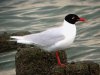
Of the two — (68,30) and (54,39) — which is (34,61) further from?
(68,30)

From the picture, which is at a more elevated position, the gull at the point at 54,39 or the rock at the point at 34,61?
the gull at the point at 54,39

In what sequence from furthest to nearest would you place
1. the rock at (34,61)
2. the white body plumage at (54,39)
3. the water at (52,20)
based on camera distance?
the water at (52,20)
the rock at (34,61)
the white body plumage at (54,39)

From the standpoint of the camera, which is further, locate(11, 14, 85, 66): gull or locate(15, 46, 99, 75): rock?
locate(15, 46, 99, 75): rock

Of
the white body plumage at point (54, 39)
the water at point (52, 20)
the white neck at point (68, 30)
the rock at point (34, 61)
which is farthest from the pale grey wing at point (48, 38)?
the water at point (52, 20)

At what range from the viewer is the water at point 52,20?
16130 mm

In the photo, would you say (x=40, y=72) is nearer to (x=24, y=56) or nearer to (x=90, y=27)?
(x=24, y=56)

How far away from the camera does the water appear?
1613 cm

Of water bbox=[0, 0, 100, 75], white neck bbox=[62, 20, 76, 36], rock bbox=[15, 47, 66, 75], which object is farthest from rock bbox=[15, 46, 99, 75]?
water bbox=[0, 0, 100, 75]

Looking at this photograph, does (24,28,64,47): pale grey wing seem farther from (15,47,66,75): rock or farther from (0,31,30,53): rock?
(0,31,30,53): rock

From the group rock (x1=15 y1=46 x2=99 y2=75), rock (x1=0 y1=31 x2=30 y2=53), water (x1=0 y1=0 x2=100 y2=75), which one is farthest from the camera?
water (x1=0 y1=0 x2=100 y2=75)

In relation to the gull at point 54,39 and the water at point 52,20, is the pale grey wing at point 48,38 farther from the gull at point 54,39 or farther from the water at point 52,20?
the water at point 52,20

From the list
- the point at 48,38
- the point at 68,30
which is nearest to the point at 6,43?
the point at 48,38

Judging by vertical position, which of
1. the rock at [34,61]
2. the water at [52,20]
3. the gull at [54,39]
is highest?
the gull at [54,39]

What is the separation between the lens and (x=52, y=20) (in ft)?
68.1
